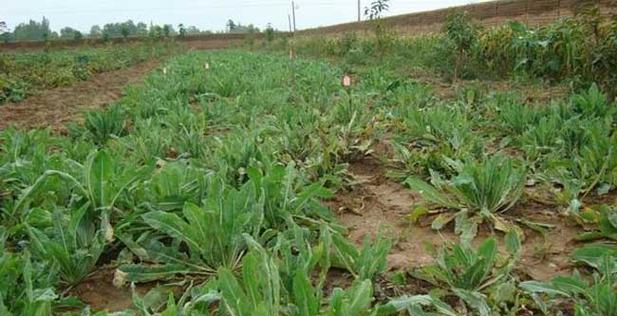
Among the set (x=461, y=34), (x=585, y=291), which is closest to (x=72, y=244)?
(x=585, y=291)

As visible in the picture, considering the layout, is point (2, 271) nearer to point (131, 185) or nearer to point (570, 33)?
point (131, 185)

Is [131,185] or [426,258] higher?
[131,185]

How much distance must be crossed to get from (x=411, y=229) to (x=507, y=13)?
12489 millimetres

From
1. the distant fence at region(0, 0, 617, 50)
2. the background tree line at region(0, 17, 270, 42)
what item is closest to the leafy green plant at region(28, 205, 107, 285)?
the distant fence at region(0, 0, 617, 50)

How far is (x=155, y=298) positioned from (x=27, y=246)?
627 millimetres

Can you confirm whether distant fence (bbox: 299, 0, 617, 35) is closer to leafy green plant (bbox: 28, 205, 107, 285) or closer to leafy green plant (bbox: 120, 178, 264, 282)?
→ leafy green plant (bbox: 120, 178, 264, 282)

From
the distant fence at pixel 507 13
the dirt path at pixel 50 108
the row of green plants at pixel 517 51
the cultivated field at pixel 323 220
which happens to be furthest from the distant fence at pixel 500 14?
the dirt path at pixel 50 108

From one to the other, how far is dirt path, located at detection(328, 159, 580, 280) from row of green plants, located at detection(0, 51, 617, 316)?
6 cm

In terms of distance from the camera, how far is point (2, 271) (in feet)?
5.18

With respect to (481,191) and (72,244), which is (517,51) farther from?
(72,244)

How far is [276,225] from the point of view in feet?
7.03

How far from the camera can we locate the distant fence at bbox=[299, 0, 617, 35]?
1009 cm

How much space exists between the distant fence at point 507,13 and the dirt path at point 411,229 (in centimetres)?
459

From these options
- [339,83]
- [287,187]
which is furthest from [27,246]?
[339,83]
